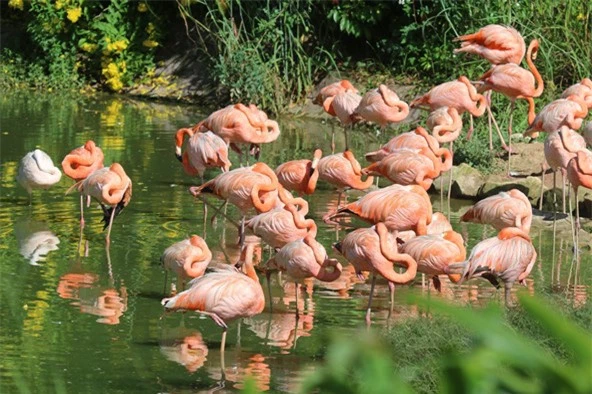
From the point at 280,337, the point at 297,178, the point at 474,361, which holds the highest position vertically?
the point at 474,361

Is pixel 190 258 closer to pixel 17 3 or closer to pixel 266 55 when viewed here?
pixel 266 55

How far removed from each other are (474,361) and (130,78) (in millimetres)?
13774

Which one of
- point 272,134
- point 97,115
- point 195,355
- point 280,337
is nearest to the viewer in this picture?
point 195,355

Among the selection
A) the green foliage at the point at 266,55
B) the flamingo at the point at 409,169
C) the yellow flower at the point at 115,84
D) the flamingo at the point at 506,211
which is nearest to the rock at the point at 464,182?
the flamingo at the point at 409,169

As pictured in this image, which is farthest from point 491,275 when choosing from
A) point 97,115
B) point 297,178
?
point 97,115

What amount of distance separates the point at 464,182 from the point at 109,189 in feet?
10.1

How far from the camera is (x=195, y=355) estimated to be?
197 inches

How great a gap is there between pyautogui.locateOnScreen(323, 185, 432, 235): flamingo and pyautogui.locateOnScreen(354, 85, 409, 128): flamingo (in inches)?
103

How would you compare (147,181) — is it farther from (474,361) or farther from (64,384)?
(474,361)

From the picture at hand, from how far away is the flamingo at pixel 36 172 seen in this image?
7.92 meters

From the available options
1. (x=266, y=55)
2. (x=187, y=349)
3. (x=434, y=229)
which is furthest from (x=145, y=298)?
(x=266, y=55)

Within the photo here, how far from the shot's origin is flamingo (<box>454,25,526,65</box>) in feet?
30.8

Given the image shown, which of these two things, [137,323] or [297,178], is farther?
[297,178]

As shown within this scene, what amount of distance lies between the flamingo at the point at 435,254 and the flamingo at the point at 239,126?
2679mm
